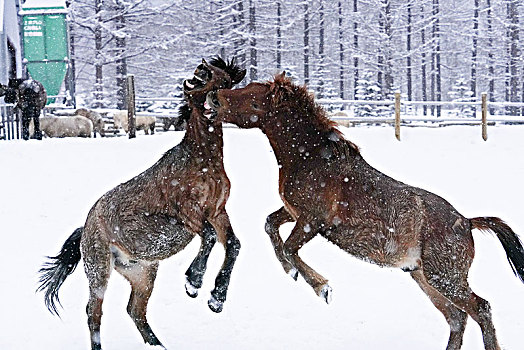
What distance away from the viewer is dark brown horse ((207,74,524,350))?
14.3 feet

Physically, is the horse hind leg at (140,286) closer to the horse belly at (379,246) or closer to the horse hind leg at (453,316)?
the horse belly at (379,246)

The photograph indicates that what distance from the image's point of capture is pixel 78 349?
17.0 ft

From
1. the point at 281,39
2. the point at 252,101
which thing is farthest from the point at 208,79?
the point at 281,39

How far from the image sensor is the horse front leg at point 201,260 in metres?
4.42

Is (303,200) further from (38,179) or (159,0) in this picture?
(159,0)

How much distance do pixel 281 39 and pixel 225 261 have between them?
109 ft

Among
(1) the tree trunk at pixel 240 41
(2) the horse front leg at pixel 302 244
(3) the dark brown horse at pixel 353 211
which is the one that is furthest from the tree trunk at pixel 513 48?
(2) the horse front leg at pixel 302 244

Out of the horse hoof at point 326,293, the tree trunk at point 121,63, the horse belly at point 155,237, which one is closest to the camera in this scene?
the horse hoof at point 326,293

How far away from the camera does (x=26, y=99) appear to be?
16328 millimetres

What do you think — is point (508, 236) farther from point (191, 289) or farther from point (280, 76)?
point (191, 289)

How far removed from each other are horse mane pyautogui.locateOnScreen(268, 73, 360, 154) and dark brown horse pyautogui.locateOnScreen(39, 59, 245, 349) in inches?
12.4

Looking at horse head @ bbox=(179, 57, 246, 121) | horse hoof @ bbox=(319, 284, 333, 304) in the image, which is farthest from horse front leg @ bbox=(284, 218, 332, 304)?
horse head @ bbox=(179, 57, 246, 121)

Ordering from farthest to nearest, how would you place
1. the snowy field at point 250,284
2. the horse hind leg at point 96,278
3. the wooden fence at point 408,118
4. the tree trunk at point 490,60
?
the tree trunk at point 490,60 → the wooden fence at point 408,118 → the snowy field at point 250,284 → the horse hind leg at point 96,278

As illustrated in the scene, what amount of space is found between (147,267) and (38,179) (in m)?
7.16
